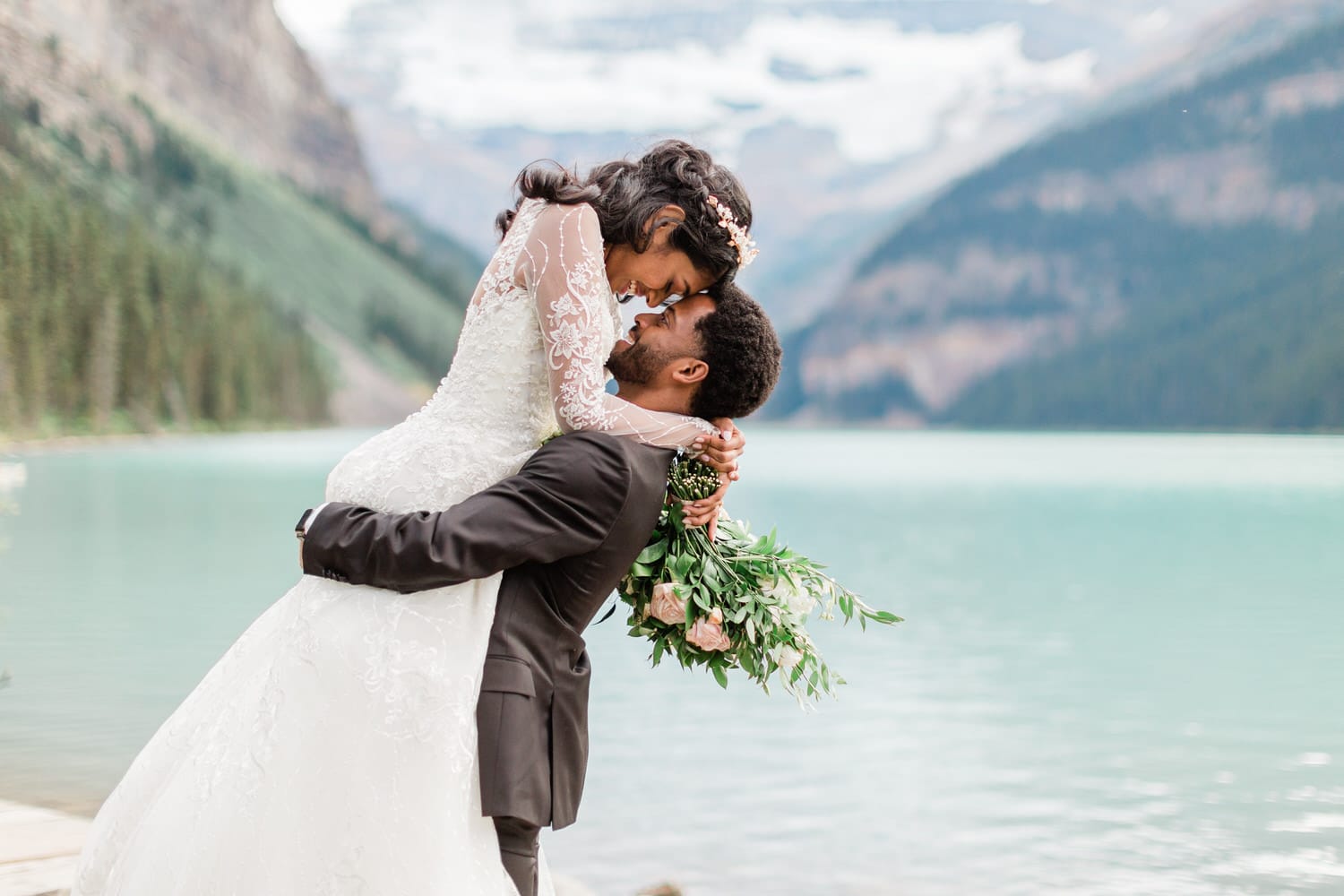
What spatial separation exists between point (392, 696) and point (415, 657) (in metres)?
0.10

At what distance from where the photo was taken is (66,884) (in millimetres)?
4473

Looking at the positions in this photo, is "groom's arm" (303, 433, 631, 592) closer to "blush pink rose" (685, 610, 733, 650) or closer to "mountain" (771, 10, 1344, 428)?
"blush pink rose" (685, 610, 733, 650)

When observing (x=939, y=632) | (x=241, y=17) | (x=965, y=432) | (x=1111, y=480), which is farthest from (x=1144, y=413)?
(x=939, y=632)

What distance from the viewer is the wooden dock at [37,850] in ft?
14.7

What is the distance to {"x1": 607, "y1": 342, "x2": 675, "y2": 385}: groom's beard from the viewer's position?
3.38 metres

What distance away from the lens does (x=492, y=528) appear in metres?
2.98

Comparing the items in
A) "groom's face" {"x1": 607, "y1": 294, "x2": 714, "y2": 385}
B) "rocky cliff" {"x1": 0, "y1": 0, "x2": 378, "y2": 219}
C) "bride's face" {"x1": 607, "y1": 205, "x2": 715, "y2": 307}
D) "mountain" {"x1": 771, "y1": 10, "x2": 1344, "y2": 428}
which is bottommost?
"groom's face" {"x1": 607, "y1": 294, "x2": 714, "y2": 385}

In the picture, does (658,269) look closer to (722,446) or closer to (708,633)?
(722,446)

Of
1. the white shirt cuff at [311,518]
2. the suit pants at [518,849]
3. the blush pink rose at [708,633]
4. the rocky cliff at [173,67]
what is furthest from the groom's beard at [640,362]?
the rocky cliff at [173,67]

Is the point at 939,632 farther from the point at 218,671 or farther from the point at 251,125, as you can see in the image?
the point at 251,125

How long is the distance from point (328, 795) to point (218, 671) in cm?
53

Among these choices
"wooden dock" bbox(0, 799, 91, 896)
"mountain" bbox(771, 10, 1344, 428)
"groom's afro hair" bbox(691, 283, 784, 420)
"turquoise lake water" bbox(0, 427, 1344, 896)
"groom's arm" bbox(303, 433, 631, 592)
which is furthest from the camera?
"mountain" bbox(771, 10, 1344, 428)

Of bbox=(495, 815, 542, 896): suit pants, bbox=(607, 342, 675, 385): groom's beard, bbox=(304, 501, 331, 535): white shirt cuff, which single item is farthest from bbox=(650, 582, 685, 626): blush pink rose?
bbox=(304, 501, 331, 535): white shirt cuff

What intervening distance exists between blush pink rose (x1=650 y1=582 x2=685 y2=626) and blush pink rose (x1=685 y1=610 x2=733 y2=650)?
0.05 metres
